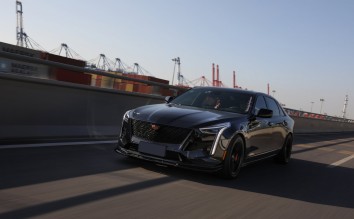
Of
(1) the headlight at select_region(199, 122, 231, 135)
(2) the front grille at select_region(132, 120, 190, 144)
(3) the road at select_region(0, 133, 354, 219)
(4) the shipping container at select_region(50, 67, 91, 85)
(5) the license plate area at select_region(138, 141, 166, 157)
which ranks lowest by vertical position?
(3) the road at select_region(0, 133, 354, 219)

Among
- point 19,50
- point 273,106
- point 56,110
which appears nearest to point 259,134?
point 273,106

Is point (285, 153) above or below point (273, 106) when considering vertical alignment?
below

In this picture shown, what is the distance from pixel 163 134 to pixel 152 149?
26cm

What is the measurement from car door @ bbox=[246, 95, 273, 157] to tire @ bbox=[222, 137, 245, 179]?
12.3 inches

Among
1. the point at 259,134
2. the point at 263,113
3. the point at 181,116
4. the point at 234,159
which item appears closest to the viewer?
the point at 181,116

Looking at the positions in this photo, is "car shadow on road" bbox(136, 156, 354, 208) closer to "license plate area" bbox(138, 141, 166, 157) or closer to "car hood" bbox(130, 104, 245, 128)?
"license plate area" bbox(138, 141, 166, 157)

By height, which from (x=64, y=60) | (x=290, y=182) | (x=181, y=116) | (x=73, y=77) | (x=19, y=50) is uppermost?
(x=19, y=50)

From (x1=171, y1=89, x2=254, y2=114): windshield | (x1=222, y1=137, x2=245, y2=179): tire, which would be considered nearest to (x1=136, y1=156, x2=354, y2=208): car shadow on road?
(x1=222, y1=137, x2=245, y2=179): tire

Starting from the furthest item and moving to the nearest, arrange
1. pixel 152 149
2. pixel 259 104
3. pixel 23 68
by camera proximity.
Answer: pixel 23 68, pixel 259 104, pixel 152 149

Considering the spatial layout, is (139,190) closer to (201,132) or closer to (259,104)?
(201,132)

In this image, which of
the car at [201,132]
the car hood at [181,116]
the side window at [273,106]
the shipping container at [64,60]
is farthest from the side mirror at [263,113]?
the shipping container at [64,60]

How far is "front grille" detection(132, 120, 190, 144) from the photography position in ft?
22.4

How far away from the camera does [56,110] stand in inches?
381

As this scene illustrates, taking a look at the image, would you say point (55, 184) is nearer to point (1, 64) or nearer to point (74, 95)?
point (1, 64)
